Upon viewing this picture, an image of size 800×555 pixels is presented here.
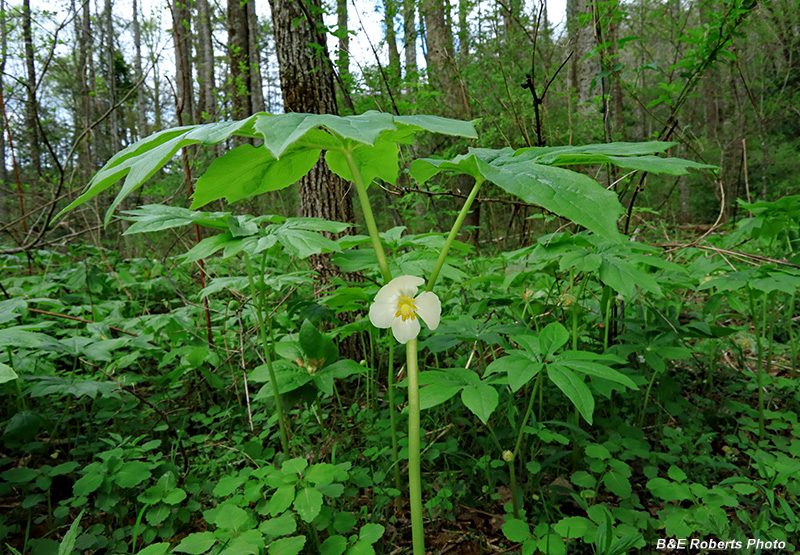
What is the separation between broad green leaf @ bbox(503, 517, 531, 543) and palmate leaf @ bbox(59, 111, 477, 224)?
104 cm

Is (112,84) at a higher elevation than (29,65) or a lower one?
higher

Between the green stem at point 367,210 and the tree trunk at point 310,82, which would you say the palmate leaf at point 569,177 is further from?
the tree trunk at point 310,82

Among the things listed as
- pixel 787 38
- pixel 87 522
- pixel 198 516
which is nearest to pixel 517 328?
pixel 198 516

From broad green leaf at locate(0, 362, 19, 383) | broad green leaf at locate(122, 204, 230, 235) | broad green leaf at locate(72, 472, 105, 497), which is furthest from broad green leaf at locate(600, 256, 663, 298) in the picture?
broad green leaf at locate(72, 472, 105, 497)

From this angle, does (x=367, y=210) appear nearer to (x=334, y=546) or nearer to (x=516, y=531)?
(x=334, y=546)

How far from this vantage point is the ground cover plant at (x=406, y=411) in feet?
2.76

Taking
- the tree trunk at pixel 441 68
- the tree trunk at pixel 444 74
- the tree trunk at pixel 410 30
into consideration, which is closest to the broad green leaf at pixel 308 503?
the tree trunk at pixel 410 30

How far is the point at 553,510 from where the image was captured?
1444mm

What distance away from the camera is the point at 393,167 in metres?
1.04

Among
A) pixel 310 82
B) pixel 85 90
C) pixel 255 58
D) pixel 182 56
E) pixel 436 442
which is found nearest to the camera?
pixel 436 442

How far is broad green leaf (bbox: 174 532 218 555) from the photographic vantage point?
1.09 m

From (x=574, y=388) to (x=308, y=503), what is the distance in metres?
0.76

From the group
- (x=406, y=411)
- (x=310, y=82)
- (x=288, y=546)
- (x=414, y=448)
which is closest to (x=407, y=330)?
(x=414, y=448)

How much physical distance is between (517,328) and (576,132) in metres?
4.30
